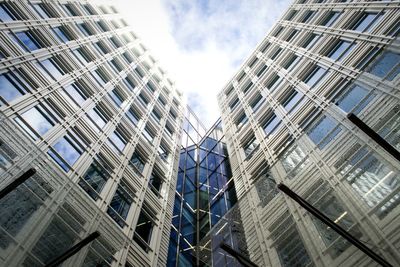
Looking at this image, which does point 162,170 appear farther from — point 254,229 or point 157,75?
point 157,75

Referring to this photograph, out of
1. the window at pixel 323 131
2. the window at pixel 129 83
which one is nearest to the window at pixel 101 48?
the window at pixel 129 83

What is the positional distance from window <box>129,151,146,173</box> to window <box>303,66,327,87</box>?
1352cm

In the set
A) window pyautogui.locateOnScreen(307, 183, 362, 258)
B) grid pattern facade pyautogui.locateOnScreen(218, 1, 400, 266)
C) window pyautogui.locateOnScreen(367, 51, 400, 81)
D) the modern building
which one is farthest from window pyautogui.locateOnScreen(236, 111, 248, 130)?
window pyautogui.locateOnScreen(367, 51, 400, 81)

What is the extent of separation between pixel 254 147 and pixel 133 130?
31.0 ft

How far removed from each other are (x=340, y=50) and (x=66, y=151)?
63.7 ft

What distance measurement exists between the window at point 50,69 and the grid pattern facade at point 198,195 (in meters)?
13.0

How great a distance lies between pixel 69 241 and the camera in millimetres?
14156

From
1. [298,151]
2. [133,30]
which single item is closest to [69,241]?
[298,151]

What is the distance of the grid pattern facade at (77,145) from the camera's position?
1299cm

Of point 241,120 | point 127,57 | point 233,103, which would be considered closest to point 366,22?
point 241,120

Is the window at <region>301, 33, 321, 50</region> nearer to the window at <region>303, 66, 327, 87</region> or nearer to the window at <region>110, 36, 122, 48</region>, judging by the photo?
the window at <region>303, 66, 327, 87</region>

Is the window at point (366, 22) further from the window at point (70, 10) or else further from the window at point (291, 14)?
the window at point (70, 10)

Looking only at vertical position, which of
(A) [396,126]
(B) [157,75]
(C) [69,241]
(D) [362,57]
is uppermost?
(A) [396,126]

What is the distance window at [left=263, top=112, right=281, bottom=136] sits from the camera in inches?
1023
